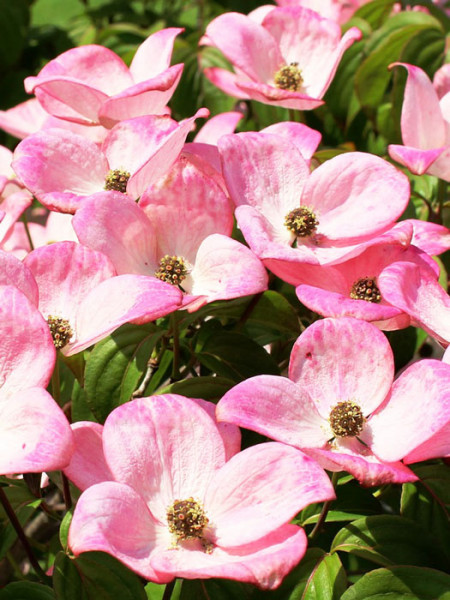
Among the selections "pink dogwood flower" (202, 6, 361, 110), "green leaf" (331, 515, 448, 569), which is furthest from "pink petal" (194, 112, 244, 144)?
"green leaf" (331, 515, 448, 569)

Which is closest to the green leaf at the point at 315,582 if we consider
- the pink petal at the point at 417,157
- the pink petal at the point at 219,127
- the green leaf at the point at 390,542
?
the green leaf at the point at 390,542

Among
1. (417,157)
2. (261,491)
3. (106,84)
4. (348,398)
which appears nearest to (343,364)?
(348,398)

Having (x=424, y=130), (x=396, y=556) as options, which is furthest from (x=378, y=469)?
(x=424, y=130)

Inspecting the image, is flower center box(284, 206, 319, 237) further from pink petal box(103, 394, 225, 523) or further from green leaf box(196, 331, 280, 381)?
pink petal box(103, 394, 225, 523)

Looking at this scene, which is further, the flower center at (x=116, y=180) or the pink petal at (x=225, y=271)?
the flower center at (x=116, y=180)

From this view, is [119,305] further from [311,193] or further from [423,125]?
[423,125]

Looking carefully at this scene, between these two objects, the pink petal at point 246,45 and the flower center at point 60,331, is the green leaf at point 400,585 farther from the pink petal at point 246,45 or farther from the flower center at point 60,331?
the pink petal at point 246,45
